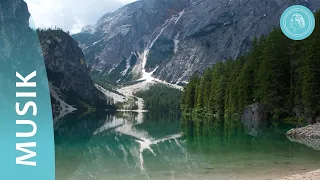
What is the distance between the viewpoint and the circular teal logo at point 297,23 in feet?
87.8

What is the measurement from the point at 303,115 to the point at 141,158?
106 feet

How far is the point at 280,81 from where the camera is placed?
5969 centimetres

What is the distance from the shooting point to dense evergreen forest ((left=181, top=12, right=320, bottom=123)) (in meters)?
48.5

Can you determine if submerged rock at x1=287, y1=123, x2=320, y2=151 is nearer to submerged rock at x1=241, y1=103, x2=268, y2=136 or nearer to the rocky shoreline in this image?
the rocky shoreline

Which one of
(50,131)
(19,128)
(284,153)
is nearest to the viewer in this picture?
(19,128)

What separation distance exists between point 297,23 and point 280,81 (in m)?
33.7

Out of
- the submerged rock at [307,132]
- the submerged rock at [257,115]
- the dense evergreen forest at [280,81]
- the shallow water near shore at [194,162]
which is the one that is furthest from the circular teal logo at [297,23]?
the submerged rock at [257,115]

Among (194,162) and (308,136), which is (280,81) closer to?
(308,136)

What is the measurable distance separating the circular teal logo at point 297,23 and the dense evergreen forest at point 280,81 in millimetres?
21832

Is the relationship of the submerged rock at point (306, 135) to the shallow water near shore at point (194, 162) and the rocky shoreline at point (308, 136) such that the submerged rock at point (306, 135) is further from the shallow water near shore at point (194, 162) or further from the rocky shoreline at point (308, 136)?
the shallow water near shore at point (194, 162)

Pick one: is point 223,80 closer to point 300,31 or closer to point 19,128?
point 300,31

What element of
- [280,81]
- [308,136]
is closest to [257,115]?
[280,81]

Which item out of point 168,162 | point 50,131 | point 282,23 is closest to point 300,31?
point 282,23

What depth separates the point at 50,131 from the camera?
41.4 feet
